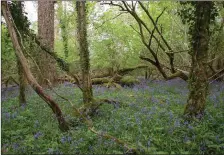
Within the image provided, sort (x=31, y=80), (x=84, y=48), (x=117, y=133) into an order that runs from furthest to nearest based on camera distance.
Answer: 1. (x=84, y=48)
2. (x=117, y=133)
3. (x=31, y=80)

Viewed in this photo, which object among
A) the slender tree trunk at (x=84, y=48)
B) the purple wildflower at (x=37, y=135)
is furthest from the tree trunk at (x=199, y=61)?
the purple wildflower at (x=37, y=135)

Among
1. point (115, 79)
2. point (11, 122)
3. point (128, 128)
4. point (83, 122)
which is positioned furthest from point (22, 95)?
point (115, 79)

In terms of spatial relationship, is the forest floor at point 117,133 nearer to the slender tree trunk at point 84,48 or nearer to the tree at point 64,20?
the slender tree trunk at point 84,48

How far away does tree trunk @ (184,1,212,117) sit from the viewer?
20.6ft

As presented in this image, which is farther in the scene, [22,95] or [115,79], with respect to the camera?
[115,79]

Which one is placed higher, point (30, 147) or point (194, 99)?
point (194, 99)

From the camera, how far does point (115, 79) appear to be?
48.3 ft

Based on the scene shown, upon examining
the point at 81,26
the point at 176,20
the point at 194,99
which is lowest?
the point at 194,99

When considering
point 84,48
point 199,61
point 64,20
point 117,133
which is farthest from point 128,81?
point 64,20

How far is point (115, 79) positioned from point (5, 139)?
10070mm

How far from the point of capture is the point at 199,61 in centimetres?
635

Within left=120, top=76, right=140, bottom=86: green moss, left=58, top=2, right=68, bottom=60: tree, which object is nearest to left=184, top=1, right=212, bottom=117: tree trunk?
left=120, top=76, right=140, bottom=86: green moss

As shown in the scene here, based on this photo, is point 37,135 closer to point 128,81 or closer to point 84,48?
point 84,48

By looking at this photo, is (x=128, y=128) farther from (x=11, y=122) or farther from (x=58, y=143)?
(x=11, y=122)
